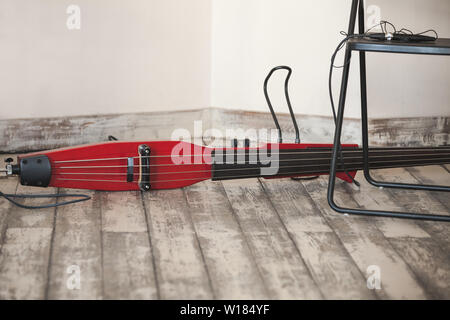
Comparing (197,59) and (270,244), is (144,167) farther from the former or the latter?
(197,59)

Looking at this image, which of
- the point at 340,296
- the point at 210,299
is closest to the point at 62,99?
the point at 210,299

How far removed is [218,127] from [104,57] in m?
0.52

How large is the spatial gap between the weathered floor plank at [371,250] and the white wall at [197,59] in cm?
60

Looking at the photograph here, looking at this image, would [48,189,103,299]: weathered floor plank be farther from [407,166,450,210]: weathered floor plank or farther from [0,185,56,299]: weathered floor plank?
[407,166,450,210]: weathered floor plank

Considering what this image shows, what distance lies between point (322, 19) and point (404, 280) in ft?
3.71

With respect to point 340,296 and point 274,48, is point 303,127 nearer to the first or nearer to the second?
point 274,48

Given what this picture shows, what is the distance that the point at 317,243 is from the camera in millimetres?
1529

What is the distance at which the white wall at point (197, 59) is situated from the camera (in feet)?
6.75

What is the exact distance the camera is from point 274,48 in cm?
223

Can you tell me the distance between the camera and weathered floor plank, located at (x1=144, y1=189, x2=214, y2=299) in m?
1.30

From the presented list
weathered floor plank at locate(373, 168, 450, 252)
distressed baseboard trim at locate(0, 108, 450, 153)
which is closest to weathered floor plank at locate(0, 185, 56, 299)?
distressed baseboard trim at locate(0, 108, 450, 153)

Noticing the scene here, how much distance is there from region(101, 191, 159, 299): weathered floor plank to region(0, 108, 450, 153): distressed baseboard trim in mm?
468

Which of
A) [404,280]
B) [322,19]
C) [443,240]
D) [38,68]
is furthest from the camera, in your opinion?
[322,19]

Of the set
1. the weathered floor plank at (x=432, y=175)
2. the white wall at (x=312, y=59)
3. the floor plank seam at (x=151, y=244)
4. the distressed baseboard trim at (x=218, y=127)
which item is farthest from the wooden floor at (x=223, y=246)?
the white wall at (x=312, y=59)
